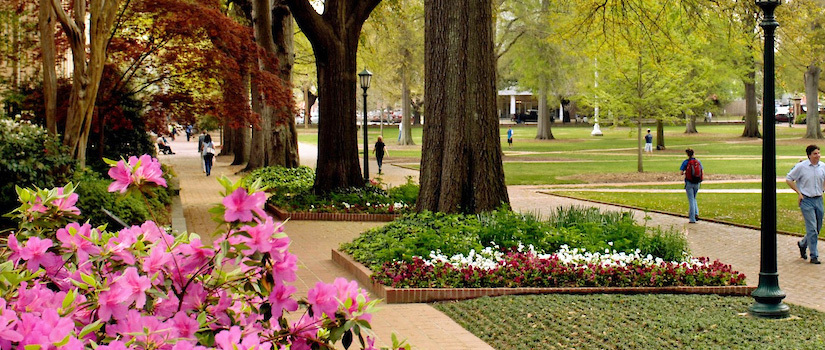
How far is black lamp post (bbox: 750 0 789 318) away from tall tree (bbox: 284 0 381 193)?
11873 millimetres

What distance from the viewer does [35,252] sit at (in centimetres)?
334

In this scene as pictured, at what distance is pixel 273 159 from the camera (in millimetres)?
29203

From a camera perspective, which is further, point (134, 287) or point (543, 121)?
point (543, 121)

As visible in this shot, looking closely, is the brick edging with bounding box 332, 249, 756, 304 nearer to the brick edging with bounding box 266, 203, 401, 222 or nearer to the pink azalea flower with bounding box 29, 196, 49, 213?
the pink azalea flower with bounding box 29, 196, 49, 213

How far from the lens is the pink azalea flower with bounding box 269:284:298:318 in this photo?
3.02 meters

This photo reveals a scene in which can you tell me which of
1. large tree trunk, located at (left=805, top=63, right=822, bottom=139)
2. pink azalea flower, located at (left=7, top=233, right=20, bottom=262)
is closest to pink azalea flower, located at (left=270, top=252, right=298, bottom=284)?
pink azalea flower, located at (left=7, top=233, right=20, bottom=262)

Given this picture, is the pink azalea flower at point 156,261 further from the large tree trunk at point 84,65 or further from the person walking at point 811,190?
the large tree trunk at point 84,65

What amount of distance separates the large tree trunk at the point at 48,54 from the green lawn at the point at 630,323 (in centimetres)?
852

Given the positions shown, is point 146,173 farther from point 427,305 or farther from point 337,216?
point 337,216

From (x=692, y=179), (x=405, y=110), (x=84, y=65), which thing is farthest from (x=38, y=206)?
(x=405, y=110)

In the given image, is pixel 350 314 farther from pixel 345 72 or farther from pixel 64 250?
pixel 345 72

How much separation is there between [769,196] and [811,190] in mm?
4323

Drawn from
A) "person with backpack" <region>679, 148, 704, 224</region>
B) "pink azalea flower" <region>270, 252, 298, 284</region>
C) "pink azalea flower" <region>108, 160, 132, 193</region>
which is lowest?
"person with backpack" <region>679, 148, 704, 224</region>

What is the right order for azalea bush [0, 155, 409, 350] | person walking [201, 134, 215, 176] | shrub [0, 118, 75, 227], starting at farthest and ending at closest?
person walking [201, 134, 215, 176]
shrub [0, 118, 75, 227]
azalea bush [0, 155, 409, 350]
